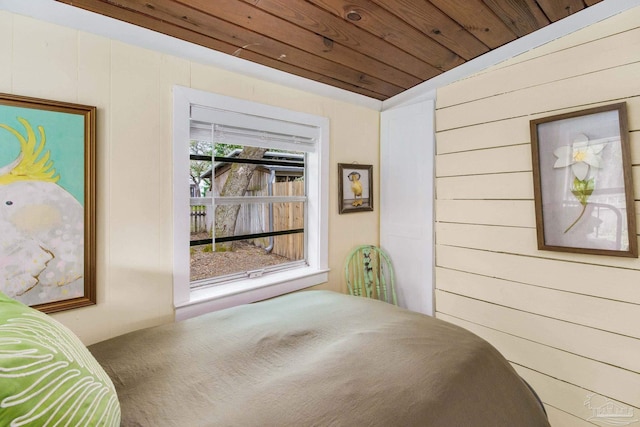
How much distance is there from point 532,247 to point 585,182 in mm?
439

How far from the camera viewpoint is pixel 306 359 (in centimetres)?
106

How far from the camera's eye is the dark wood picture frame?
148 cm

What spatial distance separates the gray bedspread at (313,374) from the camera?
2.68 feet

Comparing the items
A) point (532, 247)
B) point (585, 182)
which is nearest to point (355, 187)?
point (532, 247)

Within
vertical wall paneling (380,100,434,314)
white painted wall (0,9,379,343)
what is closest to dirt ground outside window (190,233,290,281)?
white painted wall (0,9,379,343)

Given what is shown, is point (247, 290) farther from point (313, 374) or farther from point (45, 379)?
point (45, 379)

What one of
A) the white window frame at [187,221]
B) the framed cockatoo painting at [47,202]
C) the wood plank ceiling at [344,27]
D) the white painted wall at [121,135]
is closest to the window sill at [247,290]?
the white window frame at [187,221]

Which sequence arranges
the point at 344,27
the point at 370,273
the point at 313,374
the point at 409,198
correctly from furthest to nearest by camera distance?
the point at 370,273 → the point at 409,198 → the point at 344,27 → the point at 313,374

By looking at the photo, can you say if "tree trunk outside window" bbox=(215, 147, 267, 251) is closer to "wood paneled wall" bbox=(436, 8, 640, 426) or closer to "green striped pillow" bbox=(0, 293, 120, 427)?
"green striped pillow" bbox=(0, 293, 120, 427)

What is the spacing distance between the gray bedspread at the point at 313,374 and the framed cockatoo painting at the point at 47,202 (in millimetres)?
342

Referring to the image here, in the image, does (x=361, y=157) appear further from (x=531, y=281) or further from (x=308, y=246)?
(x=531, y=281)

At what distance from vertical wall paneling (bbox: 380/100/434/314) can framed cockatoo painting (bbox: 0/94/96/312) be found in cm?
202

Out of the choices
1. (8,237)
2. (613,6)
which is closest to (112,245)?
(8,237)

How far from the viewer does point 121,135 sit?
137 centimetres
